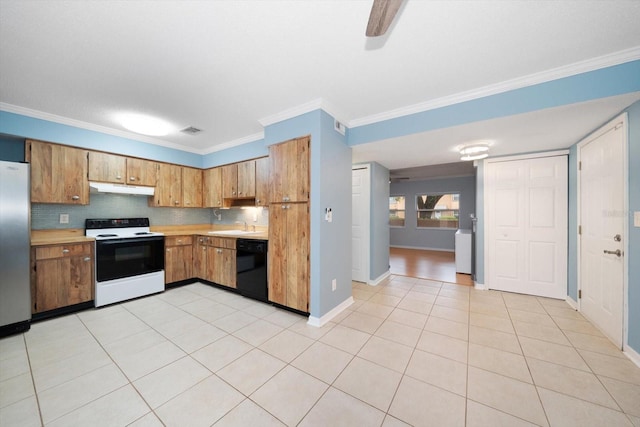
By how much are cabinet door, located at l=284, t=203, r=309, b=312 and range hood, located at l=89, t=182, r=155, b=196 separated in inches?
108

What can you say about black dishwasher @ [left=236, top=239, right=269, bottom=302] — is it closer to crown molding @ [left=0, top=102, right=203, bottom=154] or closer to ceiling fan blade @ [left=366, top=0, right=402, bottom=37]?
crown molding @ [left=0, top=102, right=203, bottom=154]

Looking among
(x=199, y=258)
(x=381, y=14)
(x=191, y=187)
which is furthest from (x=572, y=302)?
(x=191, y=187)

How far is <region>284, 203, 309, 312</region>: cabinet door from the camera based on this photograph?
109 inches

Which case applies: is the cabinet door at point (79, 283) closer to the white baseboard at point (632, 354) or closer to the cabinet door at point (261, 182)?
the cabinet door at point (261, 182)

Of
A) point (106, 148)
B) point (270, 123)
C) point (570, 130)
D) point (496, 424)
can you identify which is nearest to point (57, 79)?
point (106, 148)

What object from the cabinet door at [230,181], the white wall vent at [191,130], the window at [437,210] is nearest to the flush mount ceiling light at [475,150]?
the cabinet door at [230,181]

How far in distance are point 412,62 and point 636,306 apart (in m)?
2.87

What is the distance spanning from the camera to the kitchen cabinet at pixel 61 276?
270 cm

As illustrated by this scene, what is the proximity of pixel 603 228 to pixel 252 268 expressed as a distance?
4.26 meters

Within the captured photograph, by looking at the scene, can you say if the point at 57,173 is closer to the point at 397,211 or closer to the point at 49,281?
the point at 49,281

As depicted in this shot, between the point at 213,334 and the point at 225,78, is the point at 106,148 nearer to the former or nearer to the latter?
the point at 225,78

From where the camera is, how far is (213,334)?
246 cm

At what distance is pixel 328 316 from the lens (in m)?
2.79

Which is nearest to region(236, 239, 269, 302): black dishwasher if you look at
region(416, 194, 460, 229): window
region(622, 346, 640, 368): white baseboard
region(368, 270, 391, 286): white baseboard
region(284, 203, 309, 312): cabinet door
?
region(284, 203, 309, 312): cabinet door
